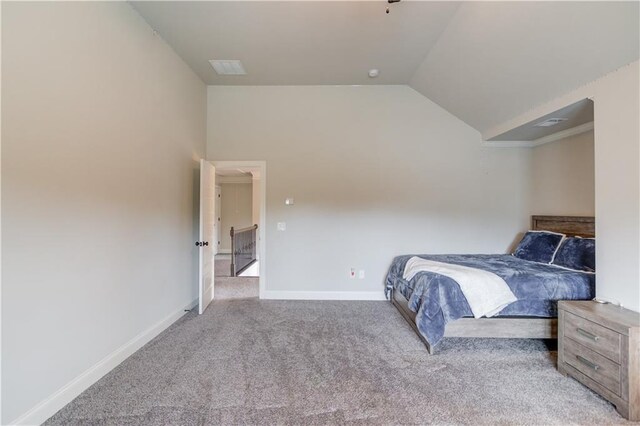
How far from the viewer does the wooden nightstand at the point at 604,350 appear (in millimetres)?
1783

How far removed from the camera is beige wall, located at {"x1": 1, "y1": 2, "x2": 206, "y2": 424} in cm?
162

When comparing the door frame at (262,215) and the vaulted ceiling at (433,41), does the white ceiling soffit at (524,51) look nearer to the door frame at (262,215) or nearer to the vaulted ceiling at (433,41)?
the vaulted ceiling at (433,41)

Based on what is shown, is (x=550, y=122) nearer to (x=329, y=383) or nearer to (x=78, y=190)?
(x=329, y=383)

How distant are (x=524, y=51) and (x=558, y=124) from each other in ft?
4.40

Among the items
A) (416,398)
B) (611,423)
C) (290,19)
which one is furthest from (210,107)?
Answer: (611,423)

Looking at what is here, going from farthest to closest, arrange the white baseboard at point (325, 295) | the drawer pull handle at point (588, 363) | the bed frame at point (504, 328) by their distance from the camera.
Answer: the white baseboard at point (325, 295) → the bed frame at point (504, 328) → the drawer pull handle at point (588, 363)

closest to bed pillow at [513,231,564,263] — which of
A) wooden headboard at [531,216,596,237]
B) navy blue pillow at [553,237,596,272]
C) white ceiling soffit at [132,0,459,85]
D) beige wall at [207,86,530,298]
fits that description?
navy blue pillow at [553,237,596,272]

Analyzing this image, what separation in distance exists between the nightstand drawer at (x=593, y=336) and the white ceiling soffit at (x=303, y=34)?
2873 mm

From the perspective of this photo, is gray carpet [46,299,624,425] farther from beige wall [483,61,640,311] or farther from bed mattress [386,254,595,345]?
beige wall [483,61,640,311]

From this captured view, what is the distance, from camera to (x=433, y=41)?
312cm

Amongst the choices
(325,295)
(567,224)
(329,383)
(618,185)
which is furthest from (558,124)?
(329,383)

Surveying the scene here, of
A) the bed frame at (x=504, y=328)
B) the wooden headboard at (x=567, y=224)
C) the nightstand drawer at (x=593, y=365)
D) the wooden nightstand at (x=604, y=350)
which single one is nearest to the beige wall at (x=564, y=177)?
the wooden headboard at (x=567, y=224)

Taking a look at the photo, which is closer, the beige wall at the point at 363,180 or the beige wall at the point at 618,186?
the beige wall at the point at 618,186

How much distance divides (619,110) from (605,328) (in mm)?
1650
